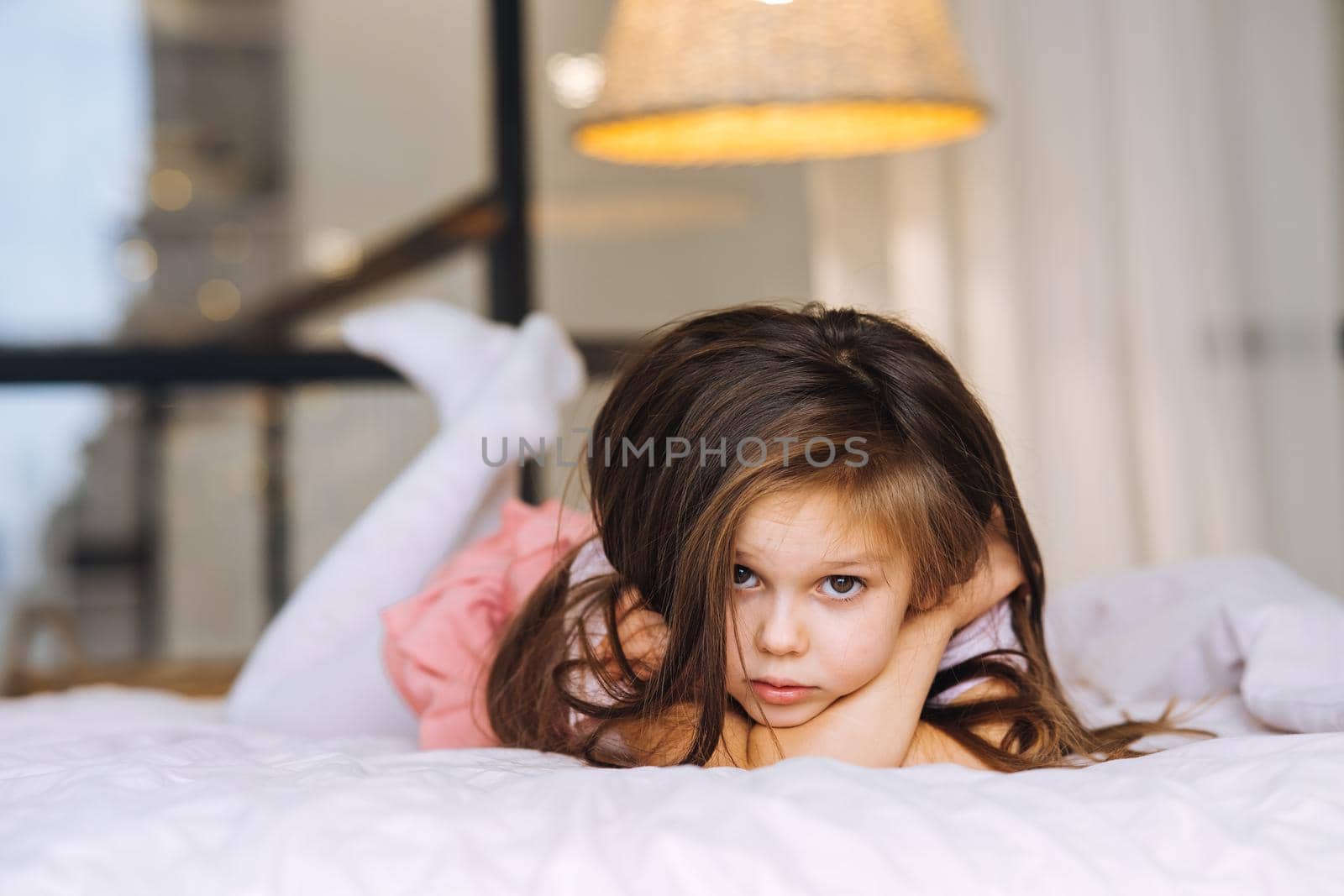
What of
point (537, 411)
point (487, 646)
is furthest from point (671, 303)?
point (487, 646)

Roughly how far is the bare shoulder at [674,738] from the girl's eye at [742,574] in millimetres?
80

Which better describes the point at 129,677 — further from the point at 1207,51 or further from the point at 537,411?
the point at 1207,51

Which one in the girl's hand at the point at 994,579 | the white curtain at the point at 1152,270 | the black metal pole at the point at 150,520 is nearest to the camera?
the girl's hand at the point at 994,579

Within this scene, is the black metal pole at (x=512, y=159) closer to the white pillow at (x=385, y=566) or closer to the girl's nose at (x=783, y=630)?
the white pillow at (x=385, y=566)

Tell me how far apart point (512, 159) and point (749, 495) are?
1939mm

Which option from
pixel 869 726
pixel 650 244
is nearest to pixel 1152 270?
pixel 650 244

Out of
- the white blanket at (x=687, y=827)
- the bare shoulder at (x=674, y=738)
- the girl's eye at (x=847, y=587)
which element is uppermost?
the girl's eye at (x=847, y=587)

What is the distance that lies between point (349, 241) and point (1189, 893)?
2.24 meters

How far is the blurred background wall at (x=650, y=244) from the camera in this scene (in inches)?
90.1

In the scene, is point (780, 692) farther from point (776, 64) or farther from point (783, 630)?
point (776, 64)

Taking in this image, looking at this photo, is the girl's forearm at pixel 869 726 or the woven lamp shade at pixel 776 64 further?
the woven lamp shade at pixel 776 64

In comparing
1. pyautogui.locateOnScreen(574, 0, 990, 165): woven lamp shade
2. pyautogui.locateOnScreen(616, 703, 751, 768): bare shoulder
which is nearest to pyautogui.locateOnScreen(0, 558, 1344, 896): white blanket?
pyautogui.locateOnScreen(616, 703, 751, 768): bare shoulder

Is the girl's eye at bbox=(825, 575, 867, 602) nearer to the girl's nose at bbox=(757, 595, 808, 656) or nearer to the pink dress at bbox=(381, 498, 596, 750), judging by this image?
the girl's nose at bbox=(757, 595, 808, 656)

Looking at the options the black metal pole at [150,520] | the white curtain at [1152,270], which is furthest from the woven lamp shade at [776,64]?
the black metal pole at [150,520]
